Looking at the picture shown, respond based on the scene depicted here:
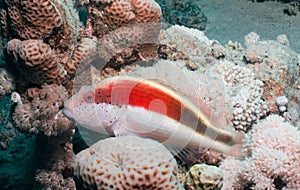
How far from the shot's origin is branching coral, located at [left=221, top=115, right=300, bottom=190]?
9.12 feet

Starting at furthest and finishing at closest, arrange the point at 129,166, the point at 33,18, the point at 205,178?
1. the point at 33,18
2. the point at 205,178
3. the point at 129,166

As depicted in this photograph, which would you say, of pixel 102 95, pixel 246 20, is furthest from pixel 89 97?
pixel 246 20

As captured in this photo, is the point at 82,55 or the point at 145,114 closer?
the point at 145,114

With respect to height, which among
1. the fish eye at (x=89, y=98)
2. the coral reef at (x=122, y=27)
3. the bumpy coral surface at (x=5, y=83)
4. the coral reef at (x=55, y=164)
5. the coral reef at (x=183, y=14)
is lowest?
the coral reef at (x=55, y=164)

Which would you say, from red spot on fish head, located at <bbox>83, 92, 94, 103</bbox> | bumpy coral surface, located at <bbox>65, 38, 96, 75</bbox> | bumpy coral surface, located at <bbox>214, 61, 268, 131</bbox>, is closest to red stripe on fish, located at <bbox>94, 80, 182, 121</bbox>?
red spot on fish head, located at <bbox>83, 92, 94, 103</bbox>

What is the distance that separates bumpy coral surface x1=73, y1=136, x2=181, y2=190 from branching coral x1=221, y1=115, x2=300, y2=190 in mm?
757

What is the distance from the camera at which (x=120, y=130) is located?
9.12 ft

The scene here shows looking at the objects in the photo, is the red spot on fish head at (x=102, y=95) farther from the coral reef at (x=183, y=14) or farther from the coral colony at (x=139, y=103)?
the coral reef at (x=183, y=14)

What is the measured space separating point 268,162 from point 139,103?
3.86 ft

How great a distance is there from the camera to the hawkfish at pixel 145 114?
268cm

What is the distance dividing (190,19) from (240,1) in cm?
212

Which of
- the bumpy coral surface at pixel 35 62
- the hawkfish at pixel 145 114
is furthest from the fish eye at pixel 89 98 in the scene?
the bumpy coral surface at pixel 35 62

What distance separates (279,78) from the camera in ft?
12.7

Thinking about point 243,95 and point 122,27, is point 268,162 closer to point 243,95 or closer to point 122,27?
point 243,95
